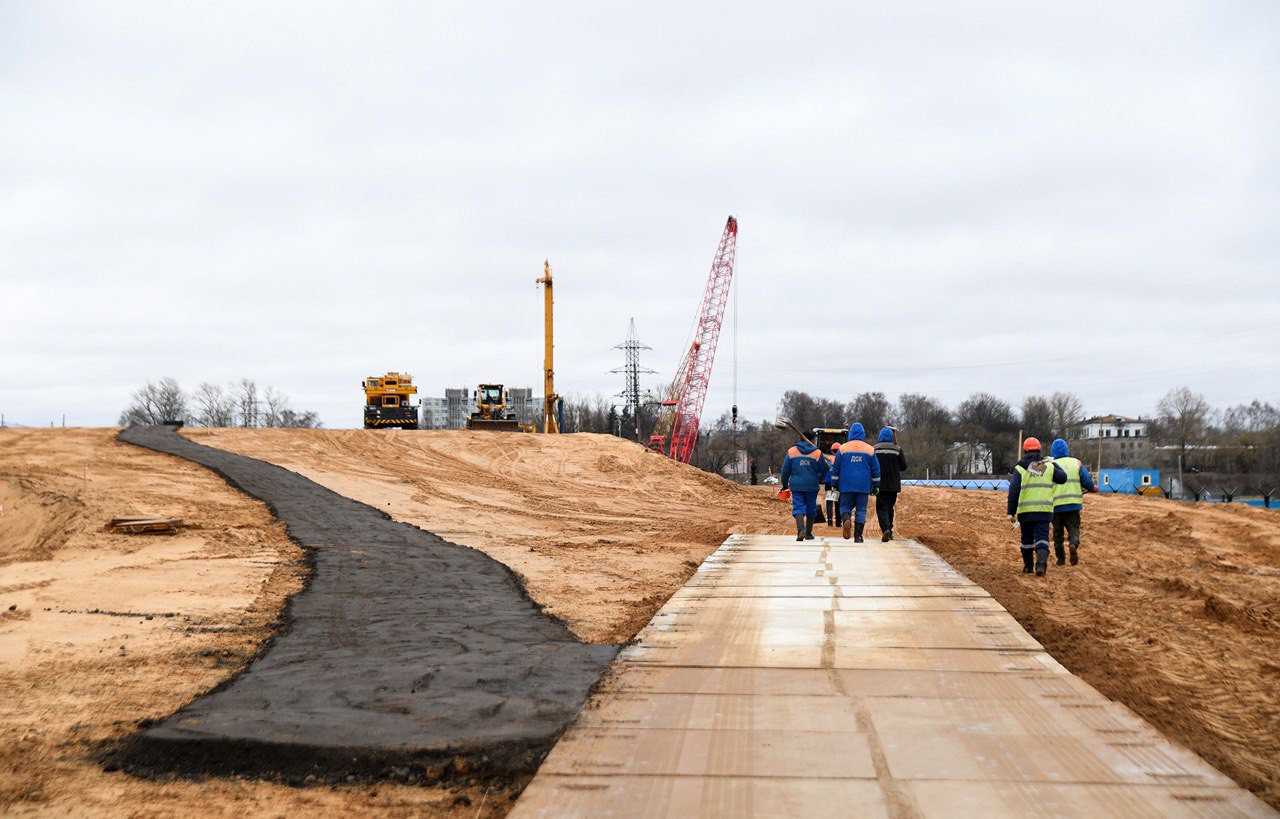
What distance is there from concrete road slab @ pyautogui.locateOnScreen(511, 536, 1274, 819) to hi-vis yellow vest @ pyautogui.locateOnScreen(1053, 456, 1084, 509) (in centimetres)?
623

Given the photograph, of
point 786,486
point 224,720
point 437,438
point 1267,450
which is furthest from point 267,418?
point 224,720

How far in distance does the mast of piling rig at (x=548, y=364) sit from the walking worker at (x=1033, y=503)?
42997mm

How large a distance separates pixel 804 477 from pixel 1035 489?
11.3 ft

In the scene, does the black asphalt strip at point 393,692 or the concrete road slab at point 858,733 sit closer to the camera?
the concrete road slab at point 858,733

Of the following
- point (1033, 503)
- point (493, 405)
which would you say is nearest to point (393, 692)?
point (1033, 503)

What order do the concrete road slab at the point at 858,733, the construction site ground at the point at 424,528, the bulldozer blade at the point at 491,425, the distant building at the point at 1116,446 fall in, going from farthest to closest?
the distant building at the point at 1116,446 < the bulldozer blade at the point at 491,425 < the construction site ground at the point at 424,528 < the concrete road slab at the point at 858,733

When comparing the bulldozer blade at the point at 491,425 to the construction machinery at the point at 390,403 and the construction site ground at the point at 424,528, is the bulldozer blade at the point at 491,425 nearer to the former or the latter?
the construction machinery at the point at 390,403

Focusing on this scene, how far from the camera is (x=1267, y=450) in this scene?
83.8 m

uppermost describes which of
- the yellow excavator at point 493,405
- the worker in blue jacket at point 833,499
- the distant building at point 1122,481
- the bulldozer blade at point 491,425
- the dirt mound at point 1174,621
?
the yellow excavator at point 493,405

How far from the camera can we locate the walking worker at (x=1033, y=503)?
502 inches

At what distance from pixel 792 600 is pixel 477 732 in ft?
15.8

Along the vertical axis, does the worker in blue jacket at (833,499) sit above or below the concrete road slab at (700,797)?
above

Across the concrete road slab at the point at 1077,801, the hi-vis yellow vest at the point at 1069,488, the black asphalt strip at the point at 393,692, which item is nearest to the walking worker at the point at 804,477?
the hi-vis yellow vest at the point at 1069,488

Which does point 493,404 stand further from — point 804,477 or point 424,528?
point 804,477
